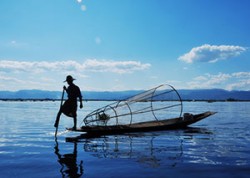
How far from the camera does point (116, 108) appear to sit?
68.4 feet

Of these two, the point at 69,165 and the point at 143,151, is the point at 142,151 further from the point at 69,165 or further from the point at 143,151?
the point at 69,165

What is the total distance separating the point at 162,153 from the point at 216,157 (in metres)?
2.01

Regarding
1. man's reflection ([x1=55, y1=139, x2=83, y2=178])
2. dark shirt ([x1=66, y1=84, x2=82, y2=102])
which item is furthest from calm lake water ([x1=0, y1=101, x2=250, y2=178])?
dark shirt ([x1=66, y1=84, x2=82, y2=102])

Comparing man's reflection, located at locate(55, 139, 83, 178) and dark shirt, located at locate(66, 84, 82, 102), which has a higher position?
dark shirt, located at locate(66, 84, 82, 102)

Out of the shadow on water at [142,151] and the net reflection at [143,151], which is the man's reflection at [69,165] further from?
the net reflection at [143,151]

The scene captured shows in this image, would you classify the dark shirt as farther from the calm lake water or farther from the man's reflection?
the man's reflection

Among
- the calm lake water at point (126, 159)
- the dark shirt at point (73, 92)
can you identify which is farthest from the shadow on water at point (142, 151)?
the dark shirt at point (73, 92)

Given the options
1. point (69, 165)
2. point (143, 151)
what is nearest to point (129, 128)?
point (143, 151)

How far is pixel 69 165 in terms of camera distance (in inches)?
378

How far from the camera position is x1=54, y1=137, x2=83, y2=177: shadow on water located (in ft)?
28.0

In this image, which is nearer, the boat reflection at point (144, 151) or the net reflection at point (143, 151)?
the boat reflection at point (144, 151)

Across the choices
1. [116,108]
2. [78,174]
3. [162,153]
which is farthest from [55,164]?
[116,108]

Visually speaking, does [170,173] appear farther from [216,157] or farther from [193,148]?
[193,148]

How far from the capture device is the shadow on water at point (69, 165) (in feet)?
28.0
